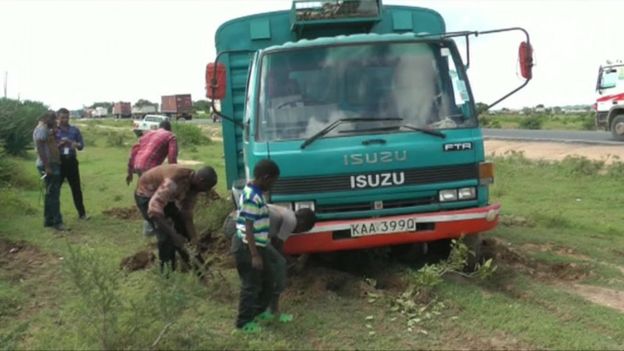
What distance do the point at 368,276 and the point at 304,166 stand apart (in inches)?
56.6

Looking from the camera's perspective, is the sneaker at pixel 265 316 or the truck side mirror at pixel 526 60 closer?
the sneaker at pixel 265 316

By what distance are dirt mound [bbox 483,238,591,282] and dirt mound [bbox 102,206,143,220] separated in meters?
5.75

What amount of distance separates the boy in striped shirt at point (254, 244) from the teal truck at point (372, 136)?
2.22 feet

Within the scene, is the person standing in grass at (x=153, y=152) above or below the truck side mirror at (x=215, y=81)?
below

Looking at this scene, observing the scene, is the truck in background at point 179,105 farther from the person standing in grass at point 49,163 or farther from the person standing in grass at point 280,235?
the person standing in grass at point 280,235

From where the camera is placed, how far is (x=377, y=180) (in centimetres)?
541

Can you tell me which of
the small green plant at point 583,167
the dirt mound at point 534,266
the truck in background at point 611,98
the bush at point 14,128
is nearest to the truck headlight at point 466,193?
the dirt mound at point 534,266

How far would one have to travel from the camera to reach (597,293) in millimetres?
5930

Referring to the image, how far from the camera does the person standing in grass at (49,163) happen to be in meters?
8.73

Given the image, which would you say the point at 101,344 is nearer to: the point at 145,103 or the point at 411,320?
the point at 411,320

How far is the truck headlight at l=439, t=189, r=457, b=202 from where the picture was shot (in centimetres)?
556

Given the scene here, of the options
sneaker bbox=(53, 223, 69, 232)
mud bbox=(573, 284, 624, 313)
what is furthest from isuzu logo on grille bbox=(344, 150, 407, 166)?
sneaker bbox=(53, 223, 69, 232)

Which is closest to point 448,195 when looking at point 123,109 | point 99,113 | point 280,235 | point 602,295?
point 280,235

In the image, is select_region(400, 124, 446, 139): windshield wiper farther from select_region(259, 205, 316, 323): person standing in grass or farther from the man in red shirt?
the man in red shirt
